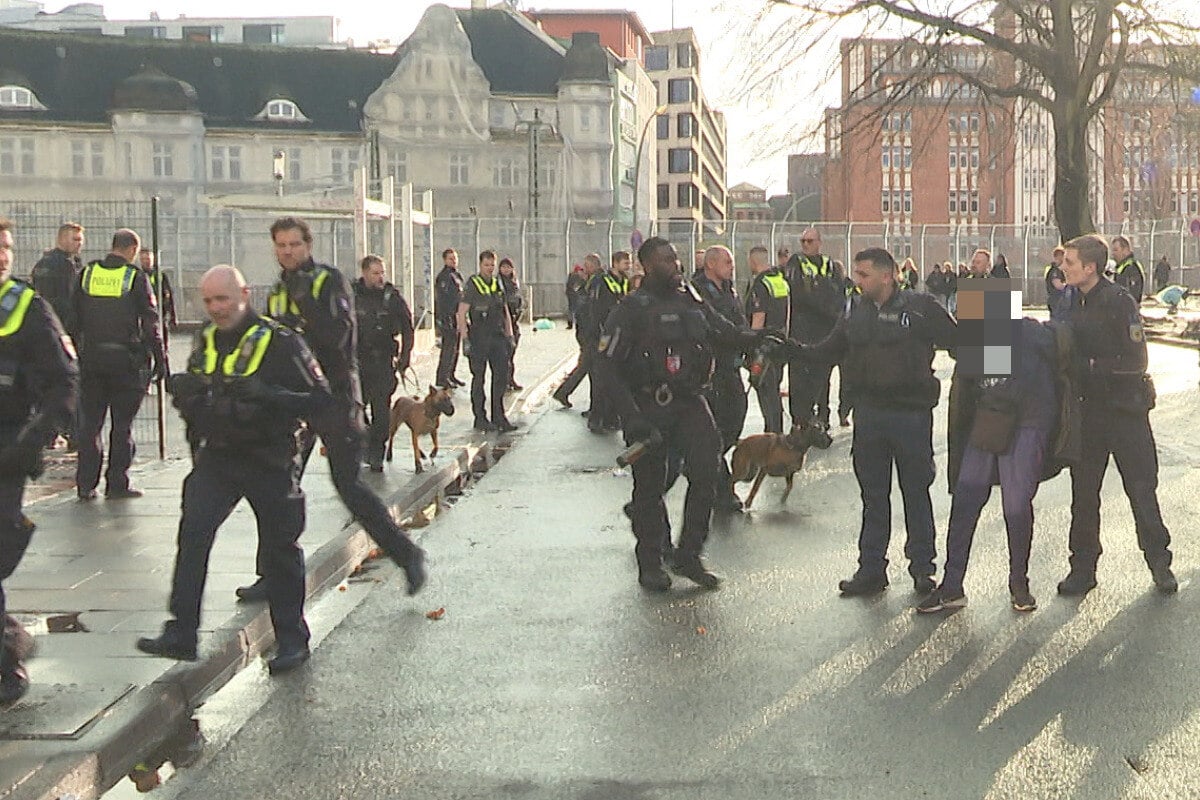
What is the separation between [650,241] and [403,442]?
7.19m

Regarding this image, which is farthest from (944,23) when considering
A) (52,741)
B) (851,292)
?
(52,741)

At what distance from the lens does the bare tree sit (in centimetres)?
2714

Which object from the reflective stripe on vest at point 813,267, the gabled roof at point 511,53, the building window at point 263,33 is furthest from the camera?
the building window at point 263,33

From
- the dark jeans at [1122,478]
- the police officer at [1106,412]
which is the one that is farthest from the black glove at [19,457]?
the dark jeans at [1122,478]

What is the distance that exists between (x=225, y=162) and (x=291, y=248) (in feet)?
208

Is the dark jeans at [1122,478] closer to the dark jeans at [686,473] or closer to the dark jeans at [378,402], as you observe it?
the dark jeans at [686,473]

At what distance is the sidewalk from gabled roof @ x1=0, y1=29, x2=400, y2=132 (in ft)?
202

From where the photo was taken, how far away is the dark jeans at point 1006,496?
23.7 feet

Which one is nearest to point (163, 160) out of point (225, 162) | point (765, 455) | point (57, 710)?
point (225, 162)

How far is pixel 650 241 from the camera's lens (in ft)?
25.4

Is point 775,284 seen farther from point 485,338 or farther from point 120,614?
point 120,614

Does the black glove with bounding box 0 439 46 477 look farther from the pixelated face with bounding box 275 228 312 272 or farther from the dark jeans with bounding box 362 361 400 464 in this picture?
the dark jeans with bounding box 362 361 400 464

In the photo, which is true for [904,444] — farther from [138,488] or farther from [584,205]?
[584,205]

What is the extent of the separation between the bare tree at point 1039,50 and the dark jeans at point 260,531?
23.5 m
